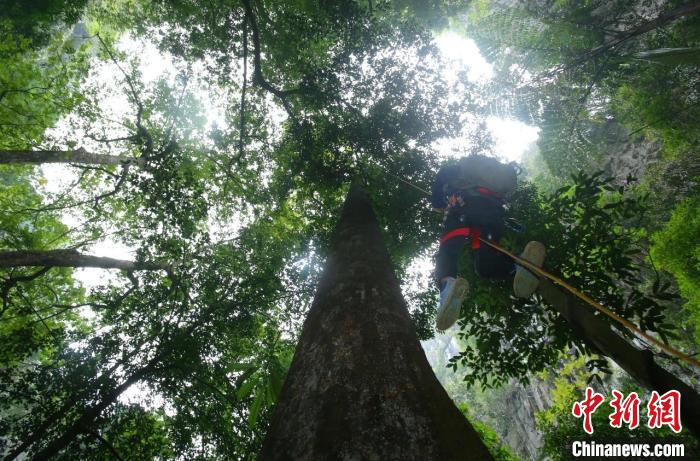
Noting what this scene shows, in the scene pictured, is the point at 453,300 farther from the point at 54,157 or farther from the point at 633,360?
the point at 54,157

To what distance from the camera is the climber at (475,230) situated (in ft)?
12.7

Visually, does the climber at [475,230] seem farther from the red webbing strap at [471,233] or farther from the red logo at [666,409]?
the red logo at [666,409]

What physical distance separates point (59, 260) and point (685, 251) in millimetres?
12191

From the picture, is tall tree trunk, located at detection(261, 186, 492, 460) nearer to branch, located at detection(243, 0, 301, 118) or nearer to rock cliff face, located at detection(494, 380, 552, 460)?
branch, located at detection(243, 0, 301, 118)

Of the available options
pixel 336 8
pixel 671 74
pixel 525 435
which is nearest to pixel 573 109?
pixel 671 74

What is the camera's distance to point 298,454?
135 cm

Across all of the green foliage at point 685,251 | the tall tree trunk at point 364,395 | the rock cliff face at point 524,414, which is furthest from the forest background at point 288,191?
→ the rock cliff face at point 524,414

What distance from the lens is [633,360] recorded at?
112 inches

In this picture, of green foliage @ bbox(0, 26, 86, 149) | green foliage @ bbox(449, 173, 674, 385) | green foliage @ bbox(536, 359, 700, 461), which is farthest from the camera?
green foliage @ bbox(0, 26, 86, 149)

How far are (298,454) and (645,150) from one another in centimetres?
1974

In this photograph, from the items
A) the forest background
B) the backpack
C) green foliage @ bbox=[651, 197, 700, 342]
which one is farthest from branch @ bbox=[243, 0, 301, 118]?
green foliage @ bbox=[651, 197, 700, 342]

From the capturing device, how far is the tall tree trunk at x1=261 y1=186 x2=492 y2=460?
1.37m

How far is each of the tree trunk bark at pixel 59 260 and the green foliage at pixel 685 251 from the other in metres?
11.1

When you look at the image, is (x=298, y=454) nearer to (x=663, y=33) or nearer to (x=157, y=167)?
(x=157, y=167)
